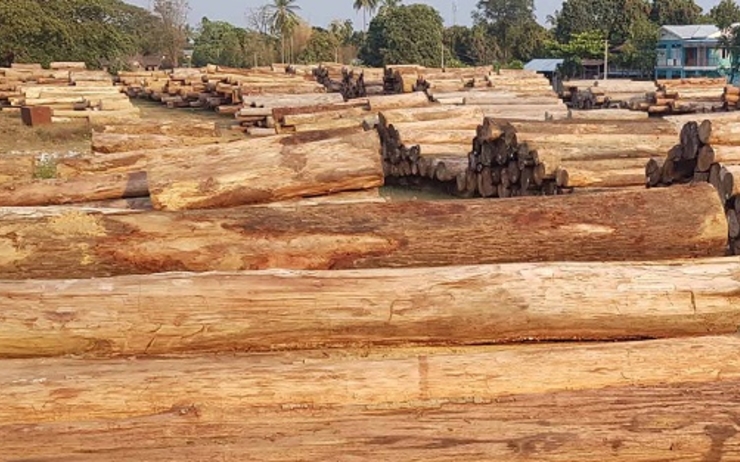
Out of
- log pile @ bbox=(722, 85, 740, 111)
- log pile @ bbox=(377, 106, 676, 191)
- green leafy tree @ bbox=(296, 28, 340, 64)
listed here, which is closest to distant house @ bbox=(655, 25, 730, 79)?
green leafy tree @ bbox=(296, 28, 340, 64)

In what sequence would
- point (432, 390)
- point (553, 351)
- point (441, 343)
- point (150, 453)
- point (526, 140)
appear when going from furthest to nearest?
point (526, 140)
point (441, 343)
point (553, 351)
point (432, 390)
point (150, 453)

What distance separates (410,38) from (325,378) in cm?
5295

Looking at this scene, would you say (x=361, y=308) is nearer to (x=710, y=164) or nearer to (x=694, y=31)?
(x=710, y=164)

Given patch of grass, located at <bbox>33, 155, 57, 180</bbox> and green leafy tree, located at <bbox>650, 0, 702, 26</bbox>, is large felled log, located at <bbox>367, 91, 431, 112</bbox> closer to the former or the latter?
patch of grass, located at <bbox>33, 155, 57, 180</bbox>

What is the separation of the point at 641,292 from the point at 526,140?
236 inches

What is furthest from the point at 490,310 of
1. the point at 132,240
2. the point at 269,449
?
the point at 132,240

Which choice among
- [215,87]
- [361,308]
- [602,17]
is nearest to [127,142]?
[361,308]

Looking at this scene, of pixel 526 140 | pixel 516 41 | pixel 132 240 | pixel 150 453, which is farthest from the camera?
pixel 516 41

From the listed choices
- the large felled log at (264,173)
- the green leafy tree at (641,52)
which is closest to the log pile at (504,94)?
the large felled log at (264,173)

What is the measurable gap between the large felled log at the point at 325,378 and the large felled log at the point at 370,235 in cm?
72

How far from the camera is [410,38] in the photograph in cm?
5403

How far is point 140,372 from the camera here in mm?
3064

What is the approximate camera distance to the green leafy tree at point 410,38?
53812 mm

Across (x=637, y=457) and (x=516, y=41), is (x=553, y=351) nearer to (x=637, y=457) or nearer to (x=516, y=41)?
(x=637, y=457)
